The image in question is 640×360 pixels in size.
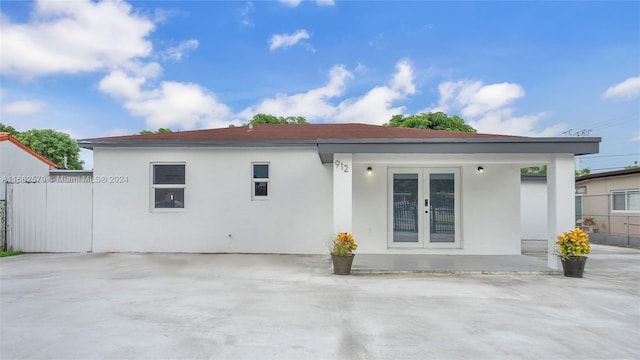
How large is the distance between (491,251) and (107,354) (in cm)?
830

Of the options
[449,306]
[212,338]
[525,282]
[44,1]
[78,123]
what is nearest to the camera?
[212,338]

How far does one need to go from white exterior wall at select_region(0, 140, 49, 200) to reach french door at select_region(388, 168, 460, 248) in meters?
11.0

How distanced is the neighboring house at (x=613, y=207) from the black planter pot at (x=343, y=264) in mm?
10977

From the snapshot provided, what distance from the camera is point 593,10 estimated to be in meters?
13.5

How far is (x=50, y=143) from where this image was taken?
28797 mm

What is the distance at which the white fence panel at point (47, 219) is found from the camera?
8.91 m

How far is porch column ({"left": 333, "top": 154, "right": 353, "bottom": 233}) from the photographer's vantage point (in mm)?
6734

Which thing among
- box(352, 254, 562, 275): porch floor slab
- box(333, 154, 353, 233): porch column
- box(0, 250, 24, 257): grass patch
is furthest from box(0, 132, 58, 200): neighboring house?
box(352, 254, 562, 275): porch floor slab

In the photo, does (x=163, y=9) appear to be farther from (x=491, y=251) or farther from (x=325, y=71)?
(x=491, y=251)

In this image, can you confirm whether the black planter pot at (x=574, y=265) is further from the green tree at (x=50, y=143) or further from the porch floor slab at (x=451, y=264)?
the green tree at (x=50, y=143)

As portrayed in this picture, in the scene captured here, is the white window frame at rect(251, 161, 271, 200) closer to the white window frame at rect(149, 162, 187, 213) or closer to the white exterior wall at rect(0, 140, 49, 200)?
the white window frame at rect(149, 162, 187, 213)

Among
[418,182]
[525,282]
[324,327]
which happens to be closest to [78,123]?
[418,182]

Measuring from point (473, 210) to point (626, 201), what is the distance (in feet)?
27.5

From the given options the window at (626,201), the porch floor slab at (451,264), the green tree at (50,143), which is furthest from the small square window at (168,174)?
the green tree at (50,143)
